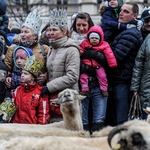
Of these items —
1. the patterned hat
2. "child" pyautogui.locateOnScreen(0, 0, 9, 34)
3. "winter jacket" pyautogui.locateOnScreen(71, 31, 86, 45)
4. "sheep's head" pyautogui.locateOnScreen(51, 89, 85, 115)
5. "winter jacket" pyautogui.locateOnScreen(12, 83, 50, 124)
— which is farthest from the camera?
"child" pyautogui.locateOnScreen(0, 0, 9, 34)

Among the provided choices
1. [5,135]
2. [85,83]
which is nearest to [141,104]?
[85,83]

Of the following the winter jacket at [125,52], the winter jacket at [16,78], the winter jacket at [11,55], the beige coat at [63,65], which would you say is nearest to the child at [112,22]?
the winter jacket at [125,52]

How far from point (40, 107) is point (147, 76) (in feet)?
5.08

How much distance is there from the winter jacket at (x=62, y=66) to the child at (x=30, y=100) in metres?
0.17

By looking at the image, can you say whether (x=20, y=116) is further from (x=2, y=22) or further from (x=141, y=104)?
(x=2, y=22)

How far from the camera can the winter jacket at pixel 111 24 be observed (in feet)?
Answer: 20.3

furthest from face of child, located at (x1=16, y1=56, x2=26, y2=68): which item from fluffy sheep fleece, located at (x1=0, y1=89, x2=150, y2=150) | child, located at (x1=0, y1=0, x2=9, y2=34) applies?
fluffy sheep fleece, located at (x1=0, y1=89, x2=150, y2=150)

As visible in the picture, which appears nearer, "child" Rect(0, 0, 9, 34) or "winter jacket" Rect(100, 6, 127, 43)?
"winter jacket" Rect(100, 6, 127, 43)

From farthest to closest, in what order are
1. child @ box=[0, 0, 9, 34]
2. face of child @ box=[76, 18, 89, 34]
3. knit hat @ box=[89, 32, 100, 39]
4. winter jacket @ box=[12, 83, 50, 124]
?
1. child @ box=[0, 0, 9, 34]
2. face of child @ box=[76, 18, 89, 34]
3. knit hat @ box=[89, 32, 100, 39]
4. winter jacket @ box=[12, 83, 50, 124]

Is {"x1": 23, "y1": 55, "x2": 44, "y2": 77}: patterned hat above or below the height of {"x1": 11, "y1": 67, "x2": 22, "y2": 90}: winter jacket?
above

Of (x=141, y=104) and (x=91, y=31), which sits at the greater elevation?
(x=91, y=31)

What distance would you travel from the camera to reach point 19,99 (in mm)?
5633

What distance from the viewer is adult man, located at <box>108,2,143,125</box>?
5.97 meters

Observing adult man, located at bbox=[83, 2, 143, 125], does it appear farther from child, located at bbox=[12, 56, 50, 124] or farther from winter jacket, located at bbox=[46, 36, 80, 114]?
child, located at bbox=[12, 56, 50, 124]
